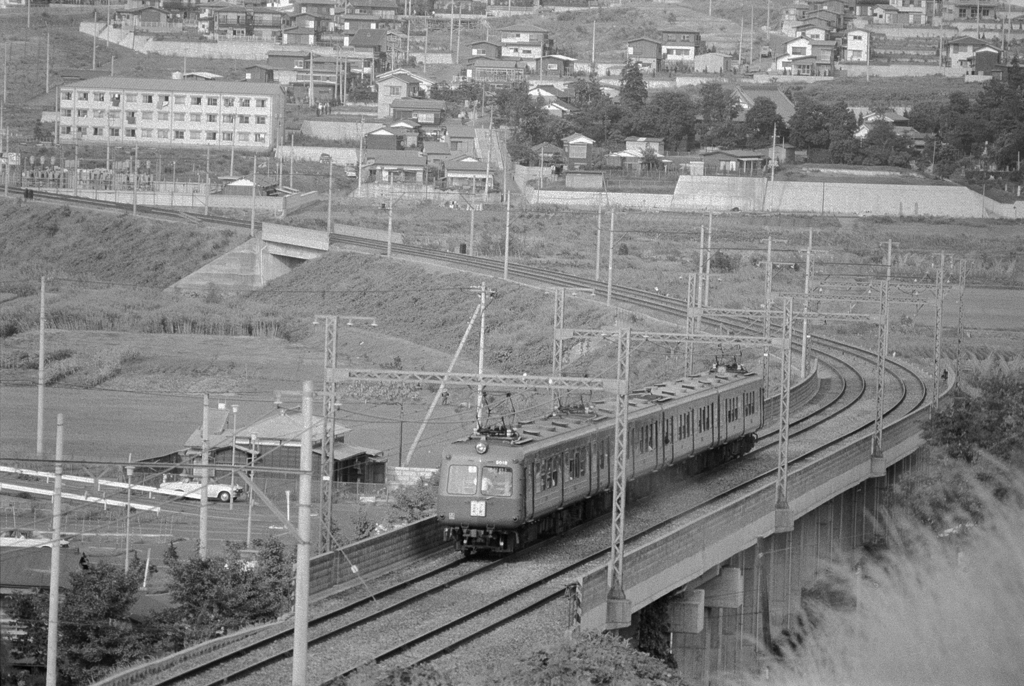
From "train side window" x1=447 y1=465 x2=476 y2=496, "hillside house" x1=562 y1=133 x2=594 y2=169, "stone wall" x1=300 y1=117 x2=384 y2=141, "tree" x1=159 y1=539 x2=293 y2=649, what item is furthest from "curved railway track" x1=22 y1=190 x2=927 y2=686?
"stone wall" x1=300 y1=117 x2=384 y2=141

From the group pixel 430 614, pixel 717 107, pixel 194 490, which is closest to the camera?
pixel 430 614

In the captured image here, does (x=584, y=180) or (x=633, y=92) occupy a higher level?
(x=633, y=92)

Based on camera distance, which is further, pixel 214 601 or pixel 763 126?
pixel 763 126

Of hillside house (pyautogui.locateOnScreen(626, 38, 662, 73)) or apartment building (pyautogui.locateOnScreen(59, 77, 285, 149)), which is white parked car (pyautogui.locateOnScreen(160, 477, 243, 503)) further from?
hillside house (pyautogui.locateOnScreen(626, 38, 662, 73))

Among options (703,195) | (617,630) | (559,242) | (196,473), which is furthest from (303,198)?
(617,630)

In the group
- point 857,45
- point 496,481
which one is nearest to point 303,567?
point 496,481

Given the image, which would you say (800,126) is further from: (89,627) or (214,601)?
(89,627)

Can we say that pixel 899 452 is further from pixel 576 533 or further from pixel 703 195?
pixel 703 195
